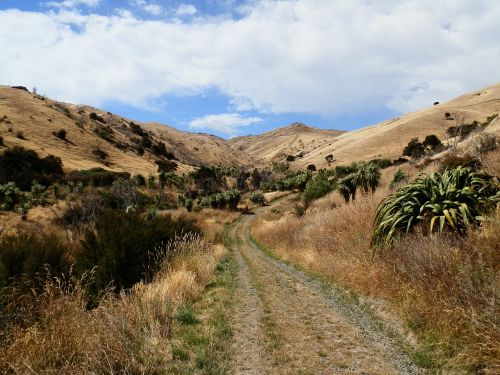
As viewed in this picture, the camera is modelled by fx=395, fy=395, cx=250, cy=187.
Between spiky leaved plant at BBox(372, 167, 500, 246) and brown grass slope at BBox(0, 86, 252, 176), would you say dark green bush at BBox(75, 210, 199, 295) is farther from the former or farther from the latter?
brown grass slope at BBox(0, 86, 252, 176)

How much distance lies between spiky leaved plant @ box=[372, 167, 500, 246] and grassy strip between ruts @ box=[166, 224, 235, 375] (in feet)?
11.9

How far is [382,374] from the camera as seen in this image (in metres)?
4.54

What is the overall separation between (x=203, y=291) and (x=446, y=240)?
556cm

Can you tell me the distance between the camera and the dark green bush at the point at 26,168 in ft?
156

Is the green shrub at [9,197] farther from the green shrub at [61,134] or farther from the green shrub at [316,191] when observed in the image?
the green shrub at [61,134]

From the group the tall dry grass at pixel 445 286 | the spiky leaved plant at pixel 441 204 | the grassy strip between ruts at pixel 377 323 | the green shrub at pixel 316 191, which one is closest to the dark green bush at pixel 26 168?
the green shrub at pixel 316 191

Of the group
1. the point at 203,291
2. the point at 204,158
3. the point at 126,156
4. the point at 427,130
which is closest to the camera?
the point at 203,291

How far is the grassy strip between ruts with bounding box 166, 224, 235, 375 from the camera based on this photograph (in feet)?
16.2

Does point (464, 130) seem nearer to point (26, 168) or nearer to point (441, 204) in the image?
point (441, 204)

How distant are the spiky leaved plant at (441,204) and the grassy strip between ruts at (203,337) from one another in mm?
3626

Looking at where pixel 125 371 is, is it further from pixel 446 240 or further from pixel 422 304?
pixel 446 240

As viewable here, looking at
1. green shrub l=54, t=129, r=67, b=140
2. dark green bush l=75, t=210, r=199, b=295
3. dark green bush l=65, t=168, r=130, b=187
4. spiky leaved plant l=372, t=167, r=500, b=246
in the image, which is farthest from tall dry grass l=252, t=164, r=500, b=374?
green shrub l=54, t=129, r=67, b=140

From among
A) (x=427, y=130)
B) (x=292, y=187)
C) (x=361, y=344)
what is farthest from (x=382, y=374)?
(x=427, y=130)

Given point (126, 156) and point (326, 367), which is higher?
point (126, 156)
